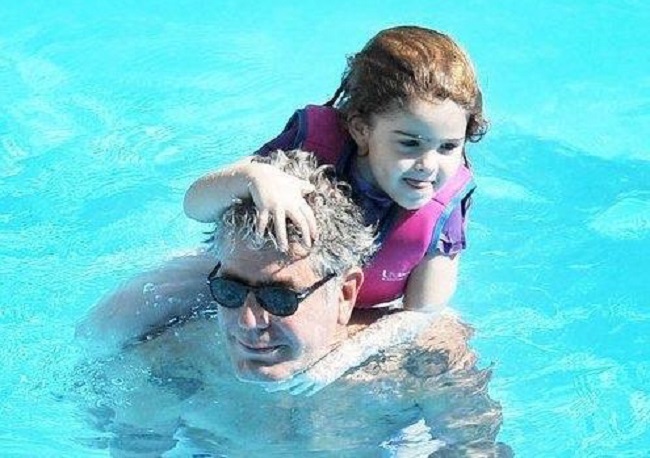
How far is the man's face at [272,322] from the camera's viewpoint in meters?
4.35

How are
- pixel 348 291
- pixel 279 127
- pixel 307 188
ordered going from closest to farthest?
pixel 307 188 < pixel 348 291 < pixel 279 127

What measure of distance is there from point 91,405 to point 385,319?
1.13 meters

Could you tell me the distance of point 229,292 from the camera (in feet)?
14.3

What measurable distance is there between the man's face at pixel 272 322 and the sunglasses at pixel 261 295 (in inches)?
0.6

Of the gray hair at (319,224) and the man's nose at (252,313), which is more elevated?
the gray hair at (319,224)

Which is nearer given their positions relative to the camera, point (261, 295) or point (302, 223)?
point (302, 223)

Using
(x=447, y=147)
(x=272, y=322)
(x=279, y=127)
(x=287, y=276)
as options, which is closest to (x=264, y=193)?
(x=287, y=276)

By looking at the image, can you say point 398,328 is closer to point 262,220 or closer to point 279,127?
point 262,220

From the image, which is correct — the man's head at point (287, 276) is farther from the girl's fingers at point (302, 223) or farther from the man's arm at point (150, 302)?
the man's arm at point (150, 302)

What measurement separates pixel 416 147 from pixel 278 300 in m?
0.66

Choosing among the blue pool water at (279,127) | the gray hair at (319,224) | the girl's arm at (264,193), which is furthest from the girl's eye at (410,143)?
the blue pool water at (279,127)

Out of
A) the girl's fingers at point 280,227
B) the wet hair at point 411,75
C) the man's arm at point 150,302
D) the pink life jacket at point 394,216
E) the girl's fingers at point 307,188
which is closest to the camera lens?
the girl's fingers at point 280,227

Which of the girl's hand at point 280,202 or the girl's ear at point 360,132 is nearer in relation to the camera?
the girl's hand at point 280,202

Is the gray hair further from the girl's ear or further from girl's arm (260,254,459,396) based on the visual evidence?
girl's arm (260,254,459,396)
